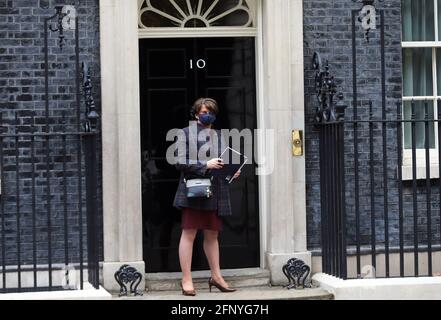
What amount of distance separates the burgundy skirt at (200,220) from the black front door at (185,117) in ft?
3.13

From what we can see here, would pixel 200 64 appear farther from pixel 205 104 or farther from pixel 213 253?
pixel 213 253

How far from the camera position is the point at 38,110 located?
9.90m

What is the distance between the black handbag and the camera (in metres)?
9.27

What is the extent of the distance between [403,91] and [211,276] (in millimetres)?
2827

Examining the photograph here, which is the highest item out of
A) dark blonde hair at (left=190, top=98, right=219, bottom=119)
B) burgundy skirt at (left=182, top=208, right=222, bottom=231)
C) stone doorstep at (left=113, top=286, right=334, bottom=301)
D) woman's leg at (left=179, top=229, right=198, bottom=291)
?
dark blonde hair at (left=190, top=98, right=219, bottom=119)

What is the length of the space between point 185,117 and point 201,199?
126 cm

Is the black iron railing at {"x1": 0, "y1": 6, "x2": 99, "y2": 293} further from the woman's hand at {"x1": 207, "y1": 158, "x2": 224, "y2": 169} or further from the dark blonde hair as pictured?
the woman's hand at {"x1": 207, "y1": 158, "x2": 224, "y2": 169}

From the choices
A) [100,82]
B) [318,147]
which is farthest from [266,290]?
[100,82]

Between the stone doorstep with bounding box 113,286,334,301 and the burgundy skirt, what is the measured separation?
2.03ft

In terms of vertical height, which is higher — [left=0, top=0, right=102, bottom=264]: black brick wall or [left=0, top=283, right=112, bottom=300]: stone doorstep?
[left=0, top=0, right=102, bottom=264]: black brick wall

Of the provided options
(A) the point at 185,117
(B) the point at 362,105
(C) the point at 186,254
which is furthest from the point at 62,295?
(B) the point at 362,105

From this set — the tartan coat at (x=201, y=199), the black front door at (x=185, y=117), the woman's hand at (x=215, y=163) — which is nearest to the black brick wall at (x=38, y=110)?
the black front door at (x=185, y=117)

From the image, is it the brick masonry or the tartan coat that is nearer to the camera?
the tartan coat

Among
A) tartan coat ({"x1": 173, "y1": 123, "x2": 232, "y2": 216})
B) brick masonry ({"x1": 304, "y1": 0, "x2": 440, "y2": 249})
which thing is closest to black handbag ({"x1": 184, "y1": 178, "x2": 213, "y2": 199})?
tartan coat ({"x1": 173, "y1": 123, "x2": 232, "y2": 216})
